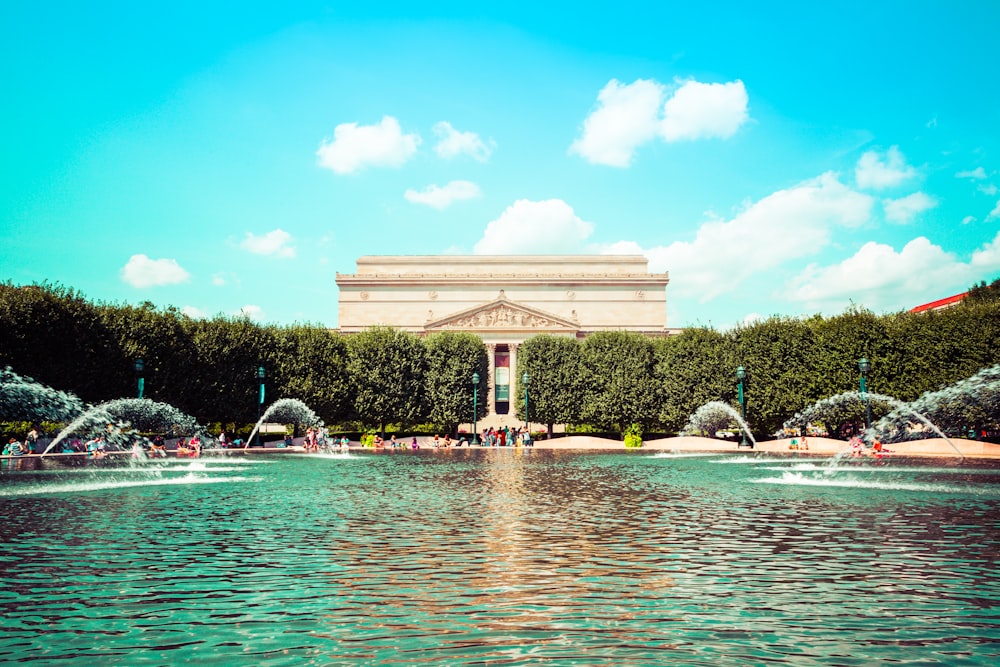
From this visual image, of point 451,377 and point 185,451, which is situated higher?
point 451,377

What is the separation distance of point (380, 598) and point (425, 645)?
5.46 feet

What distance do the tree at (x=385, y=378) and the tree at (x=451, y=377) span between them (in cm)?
92

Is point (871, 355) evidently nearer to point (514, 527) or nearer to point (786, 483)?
point (786, 483)

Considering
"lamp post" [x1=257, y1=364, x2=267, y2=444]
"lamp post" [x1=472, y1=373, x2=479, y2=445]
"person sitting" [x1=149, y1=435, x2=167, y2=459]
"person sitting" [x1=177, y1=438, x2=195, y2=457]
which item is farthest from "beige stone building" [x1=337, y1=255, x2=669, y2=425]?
"person sitting" [x1=177, y1=438, x2=195, y2=457]

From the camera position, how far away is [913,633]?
6.47m

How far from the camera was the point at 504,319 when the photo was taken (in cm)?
8238

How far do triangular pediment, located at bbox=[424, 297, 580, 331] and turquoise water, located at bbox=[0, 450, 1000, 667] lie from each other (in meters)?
64.8

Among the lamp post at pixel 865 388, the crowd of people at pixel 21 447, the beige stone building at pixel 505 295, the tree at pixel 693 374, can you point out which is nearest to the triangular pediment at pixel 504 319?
the beige stone building at pixel 505 295

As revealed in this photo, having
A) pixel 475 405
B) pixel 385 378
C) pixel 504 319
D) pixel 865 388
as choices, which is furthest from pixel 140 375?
pixel 504 319

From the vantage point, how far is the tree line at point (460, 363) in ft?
137

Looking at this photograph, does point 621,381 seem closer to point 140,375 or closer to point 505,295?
point 140,375

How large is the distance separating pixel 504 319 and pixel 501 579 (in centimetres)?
7397

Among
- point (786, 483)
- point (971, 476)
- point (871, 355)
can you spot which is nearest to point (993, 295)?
point (871, 355)

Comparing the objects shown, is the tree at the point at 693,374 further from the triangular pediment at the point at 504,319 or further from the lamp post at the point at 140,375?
the lamp post at the point at 140,375
